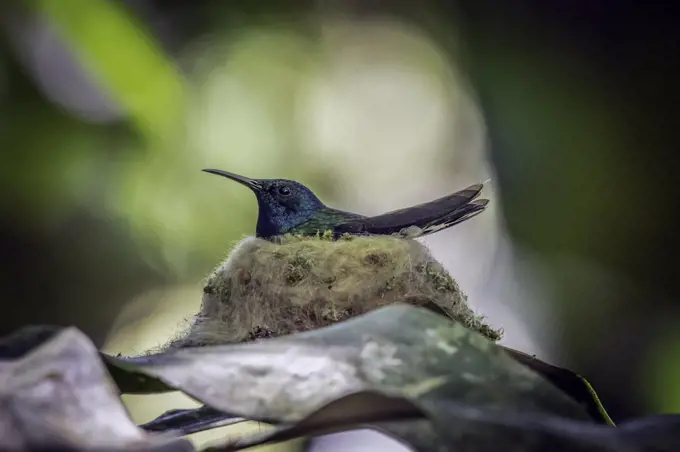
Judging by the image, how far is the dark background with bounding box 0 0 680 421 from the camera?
1302 mm

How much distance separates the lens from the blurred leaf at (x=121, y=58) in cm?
136

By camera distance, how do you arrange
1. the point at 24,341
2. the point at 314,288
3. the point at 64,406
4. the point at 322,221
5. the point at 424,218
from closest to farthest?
1. the point at 64,406
2. the point at 24,341
3. the point at 314,288
4. the point at 424,218
5. the point at 322,221

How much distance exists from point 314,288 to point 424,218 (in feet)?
0.75

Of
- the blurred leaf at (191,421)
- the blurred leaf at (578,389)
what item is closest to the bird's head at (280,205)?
the blurred leaf at (191,421)

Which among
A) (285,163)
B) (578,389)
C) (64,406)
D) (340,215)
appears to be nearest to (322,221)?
(340,215)

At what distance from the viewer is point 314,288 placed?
0.81 meters

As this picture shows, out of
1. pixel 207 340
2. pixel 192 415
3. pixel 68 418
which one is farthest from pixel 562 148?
pixel 68 418

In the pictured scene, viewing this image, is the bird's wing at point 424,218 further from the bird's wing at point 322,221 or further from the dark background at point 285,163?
the dark background at point 285,163

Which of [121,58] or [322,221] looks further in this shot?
[121,58]

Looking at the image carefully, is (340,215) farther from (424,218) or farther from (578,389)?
(578,389)

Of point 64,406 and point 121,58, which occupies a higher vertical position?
point 121,58

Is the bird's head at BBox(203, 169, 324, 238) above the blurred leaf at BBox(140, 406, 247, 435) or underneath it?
above

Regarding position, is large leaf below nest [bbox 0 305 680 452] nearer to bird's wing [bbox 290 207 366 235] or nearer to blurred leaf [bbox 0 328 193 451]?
blurred leaf [bbox 0 328 193 451]

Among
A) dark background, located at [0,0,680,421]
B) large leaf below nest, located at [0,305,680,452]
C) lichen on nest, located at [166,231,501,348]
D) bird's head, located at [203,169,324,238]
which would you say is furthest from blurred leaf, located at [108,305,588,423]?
dark background, located at [0,0,680,421]
